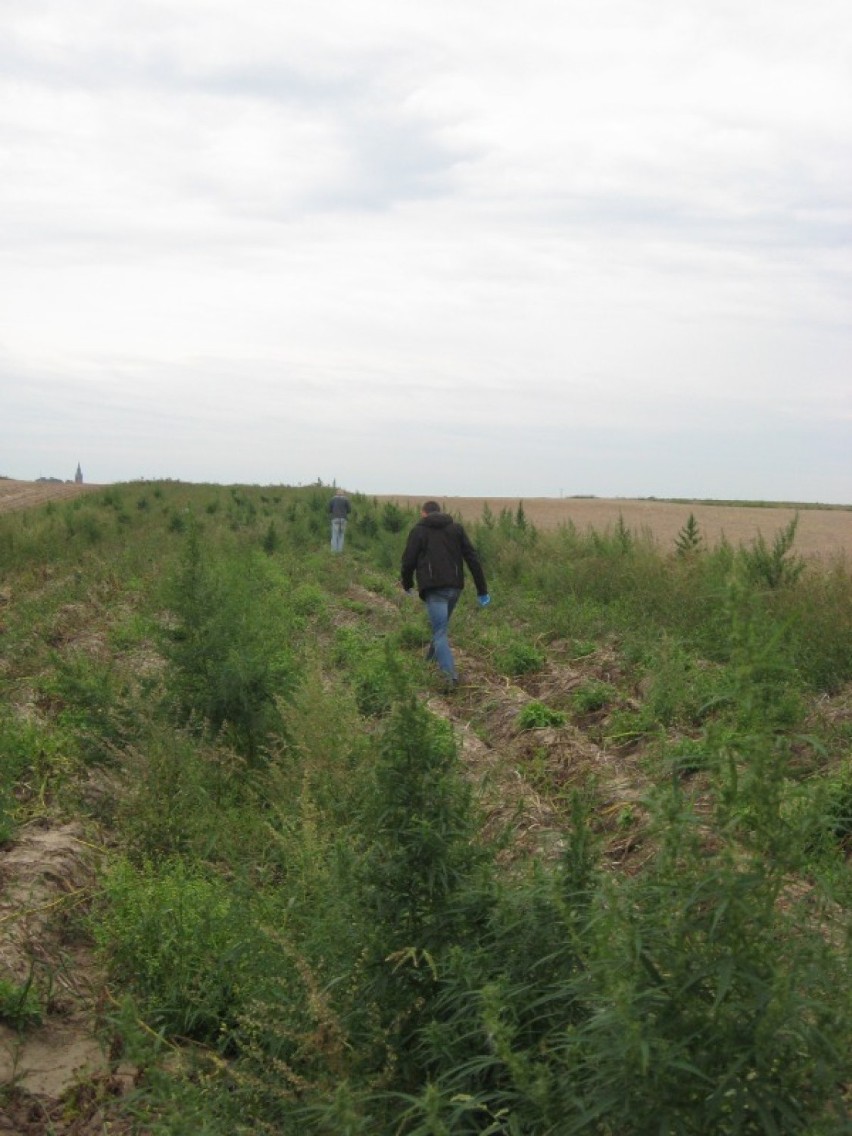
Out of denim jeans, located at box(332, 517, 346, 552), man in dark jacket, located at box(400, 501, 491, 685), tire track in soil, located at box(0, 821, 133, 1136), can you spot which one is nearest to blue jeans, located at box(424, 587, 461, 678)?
man in dark jacket, located at box(400, 501, 491, 685)

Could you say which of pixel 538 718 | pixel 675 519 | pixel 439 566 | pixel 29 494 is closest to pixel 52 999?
pixel 538 718

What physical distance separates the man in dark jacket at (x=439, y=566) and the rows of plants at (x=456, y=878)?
1.82 feet

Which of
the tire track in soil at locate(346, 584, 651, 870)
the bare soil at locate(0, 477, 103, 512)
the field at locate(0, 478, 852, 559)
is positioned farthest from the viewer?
the bare soil at locate(0, 477, 103, 512)

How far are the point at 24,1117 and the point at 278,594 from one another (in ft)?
40.4

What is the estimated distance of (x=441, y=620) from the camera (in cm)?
1258

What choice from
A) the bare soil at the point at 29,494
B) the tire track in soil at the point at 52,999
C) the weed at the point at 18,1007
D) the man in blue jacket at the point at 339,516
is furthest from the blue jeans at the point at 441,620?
the bare soil at the point at 29,494

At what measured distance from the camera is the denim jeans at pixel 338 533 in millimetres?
25641

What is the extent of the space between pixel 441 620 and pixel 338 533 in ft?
44.6

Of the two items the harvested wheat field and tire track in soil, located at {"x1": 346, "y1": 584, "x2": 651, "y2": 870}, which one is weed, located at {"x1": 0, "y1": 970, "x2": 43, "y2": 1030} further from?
the harvested wheat field

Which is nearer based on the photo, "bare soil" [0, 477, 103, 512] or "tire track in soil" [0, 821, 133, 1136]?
"tire track in soil" [0, 821, 133, 1136]

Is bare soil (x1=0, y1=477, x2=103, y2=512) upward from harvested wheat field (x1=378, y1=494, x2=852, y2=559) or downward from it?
upward

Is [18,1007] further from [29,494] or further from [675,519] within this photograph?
[29,494]

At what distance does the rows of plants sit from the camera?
322 centimetres

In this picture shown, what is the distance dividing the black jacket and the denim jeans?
12562 mm
